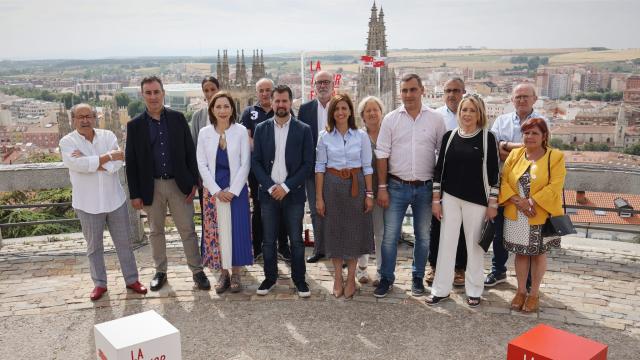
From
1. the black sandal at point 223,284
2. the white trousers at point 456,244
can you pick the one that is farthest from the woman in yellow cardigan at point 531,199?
the black sandal at point 223,284

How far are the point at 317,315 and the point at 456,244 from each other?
147cm

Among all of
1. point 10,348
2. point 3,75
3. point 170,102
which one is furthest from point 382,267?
point 3,75

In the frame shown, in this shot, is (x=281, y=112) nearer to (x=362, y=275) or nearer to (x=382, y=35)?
(x=362, y=275)

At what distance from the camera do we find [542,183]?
14.6 feet

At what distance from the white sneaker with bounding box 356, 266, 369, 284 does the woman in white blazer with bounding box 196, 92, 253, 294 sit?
1194 mm

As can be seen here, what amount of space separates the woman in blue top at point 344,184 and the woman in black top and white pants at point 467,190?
0.66 meters

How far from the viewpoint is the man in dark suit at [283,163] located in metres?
4.92

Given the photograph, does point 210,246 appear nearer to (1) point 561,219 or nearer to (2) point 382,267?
(2) point 382,267

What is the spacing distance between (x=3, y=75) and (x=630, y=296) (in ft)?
345

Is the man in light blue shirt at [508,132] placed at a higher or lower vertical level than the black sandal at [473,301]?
higher

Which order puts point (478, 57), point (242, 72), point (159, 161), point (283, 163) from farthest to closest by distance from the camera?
point (478, 57)
point (242, 72)
point (159, 161)
point (283, 163)

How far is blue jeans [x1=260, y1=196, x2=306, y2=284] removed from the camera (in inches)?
197

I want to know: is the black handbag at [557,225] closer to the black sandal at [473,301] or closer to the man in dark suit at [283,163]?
the black sandal at [473,301]

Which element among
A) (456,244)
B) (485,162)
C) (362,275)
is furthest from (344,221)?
(485,162)
